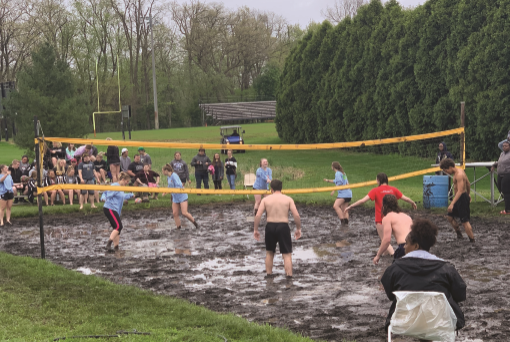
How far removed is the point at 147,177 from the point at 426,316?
1461 cm

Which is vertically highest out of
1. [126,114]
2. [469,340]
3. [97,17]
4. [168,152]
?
[97,17]

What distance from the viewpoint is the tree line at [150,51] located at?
54.7m

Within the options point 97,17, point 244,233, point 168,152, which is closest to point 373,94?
point 168,152

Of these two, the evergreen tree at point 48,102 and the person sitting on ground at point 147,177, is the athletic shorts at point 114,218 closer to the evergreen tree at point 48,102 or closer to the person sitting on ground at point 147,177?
the person sitting on ground at point 147,177

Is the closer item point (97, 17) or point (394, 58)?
point (394, 58)

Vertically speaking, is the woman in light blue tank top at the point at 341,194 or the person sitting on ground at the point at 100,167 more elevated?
the person sitting on ground at the point at 100,167

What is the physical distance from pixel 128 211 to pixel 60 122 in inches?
420

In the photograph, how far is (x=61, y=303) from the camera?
28.3ft

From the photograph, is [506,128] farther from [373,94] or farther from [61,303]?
[61,303]

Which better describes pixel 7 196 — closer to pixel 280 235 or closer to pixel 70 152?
pixel 70 152

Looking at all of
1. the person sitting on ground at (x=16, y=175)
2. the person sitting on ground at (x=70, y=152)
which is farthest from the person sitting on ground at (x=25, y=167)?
the person sitting on ground at (x=70, y=152)

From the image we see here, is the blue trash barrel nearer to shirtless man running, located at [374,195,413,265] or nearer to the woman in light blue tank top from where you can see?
the woman in light blue tank top

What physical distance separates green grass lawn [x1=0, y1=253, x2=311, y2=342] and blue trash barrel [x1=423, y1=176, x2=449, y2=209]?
976 centimetres

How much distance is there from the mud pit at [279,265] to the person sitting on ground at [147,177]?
1.49 metres
